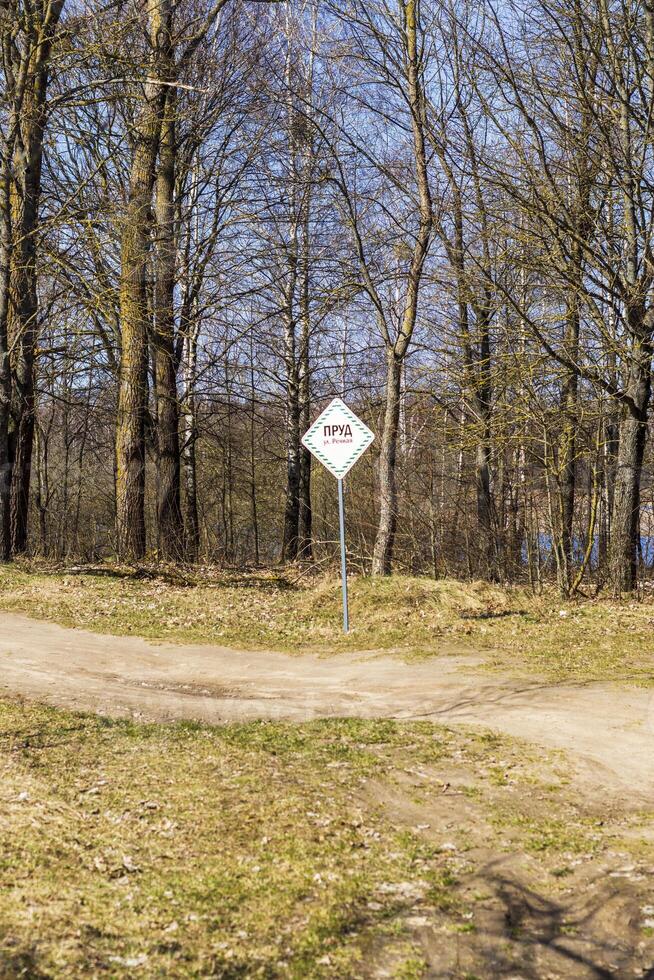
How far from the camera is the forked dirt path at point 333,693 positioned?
7.04 meters

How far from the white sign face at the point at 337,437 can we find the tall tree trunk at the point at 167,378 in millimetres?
7413

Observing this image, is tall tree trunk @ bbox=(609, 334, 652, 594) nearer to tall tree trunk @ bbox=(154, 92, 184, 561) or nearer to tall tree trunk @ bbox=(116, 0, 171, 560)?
tall tree trunk @ bbox=(154, 92, 184, 561)

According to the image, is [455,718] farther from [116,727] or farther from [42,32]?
[42,32]

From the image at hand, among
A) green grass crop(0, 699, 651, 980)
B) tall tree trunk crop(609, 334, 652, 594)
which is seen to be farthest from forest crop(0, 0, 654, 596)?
green grass crop(0, 699, 651, 980)

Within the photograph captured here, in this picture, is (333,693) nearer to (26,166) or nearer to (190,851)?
(190,851)

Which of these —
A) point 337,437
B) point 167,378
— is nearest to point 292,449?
point 167,378

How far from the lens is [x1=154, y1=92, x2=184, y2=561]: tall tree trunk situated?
742 inches

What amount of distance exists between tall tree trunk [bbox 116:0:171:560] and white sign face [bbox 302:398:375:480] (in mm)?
7170

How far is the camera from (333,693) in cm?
890

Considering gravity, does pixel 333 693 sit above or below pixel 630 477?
below

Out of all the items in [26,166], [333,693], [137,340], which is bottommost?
[333,693]

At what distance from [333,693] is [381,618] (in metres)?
3.42

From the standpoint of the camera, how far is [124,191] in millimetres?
19031

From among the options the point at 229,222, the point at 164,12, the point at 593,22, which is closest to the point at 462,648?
the point at 593,22
